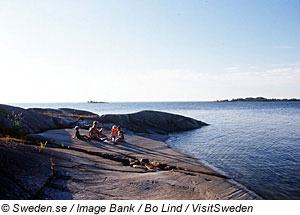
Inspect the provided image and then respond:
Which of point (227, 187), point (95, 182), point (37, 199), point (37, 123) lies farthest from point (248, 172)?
point (37, 123)

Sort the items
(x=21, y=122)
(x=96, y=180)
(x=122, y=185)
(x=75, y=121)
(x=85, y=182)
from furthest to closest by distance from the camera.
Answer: (x=75, y=121) < (x=21, y=122) < (x=96, y=180) < (x=122, y=185) < (x=85, y=182)

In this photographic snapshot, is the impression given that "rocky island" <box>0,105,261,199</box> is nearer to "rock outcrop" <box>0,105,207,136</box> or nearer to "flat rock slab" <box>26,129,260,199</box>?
"flat rock slab" <box>26,129,260,199</box>

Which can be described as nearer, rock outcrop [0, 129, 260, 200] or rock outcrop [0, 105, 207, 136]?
rock outcrop [0, 129, 260, 200]

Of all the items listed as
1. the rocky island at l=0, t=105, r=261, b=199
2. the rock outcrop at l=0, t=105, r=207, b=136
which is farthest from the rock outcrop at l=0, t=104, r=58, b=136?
the rocky island at l=0, t=105, r=261, b=199

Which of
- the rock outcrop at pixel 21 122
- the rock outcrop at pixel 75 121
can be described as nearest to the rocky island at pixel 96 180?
the rock outcrop at pixel 21 122

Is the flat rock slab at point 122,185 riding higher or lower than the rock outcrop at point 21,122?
lower

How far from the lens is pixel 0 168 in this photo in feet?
19.1

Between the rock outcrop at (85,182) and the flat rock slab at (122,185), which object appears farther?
the flat rock slab at (122,185)

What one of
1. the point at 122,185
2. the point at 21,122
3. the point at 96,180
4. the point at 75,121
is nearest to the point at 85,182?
the point at 96,180

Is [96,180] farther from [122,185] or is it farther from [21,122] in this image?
[21,122]

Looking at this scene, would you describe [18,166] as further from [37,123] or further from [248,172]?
[37,123]

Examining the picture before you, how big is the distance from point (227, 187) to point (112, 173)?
5.02m

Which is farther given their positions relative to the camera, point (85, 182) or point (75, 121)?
point (75, 121)

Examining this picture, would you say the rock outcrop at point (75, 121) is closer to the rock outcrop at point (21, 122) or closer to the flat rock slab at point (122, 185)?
the rock outcrop at point (21, 122)
